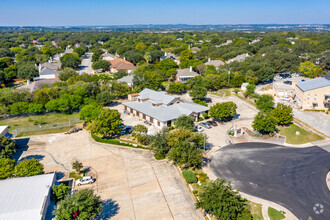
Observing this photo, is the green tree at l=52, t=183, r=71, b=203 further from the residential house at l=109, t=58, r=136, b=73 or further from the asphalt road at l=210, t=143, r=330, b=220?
the residential house at l=109, t=58, r=136, b=73

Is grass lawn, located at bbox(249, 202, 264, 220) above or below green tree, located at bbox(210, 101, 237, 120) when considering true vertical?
below

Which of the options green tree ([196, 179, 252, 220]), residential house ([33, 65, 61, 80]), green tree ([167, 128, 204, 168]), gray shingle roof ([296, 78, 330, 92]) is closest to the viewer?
green tree ([196, 179, 252, 220])

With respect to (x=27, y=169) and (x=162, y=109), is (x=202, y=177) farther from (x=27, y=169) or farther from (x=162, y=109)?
(x=27, y=169)

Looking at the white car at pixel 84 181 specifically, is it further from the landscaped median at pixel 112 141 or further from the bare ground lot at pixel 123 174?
the landscaped median at pixel 112 141

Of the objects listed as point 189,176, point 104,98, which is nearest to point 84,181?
point 189,176

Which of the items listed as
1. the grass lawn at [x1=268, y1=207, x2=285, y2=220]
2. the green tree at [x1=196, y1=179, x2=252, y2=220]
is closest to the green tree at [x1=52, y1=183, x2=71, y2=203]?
the green tree at [x1=196, y1=179, x2=252, y2=220]

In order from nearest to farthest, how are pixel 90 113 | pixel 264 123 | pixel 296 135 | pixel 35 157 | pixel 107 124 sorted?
pixel 35 157 < pixel 107 124 < pixel 264 123 < pixel 296 135 < pixel 90 113
